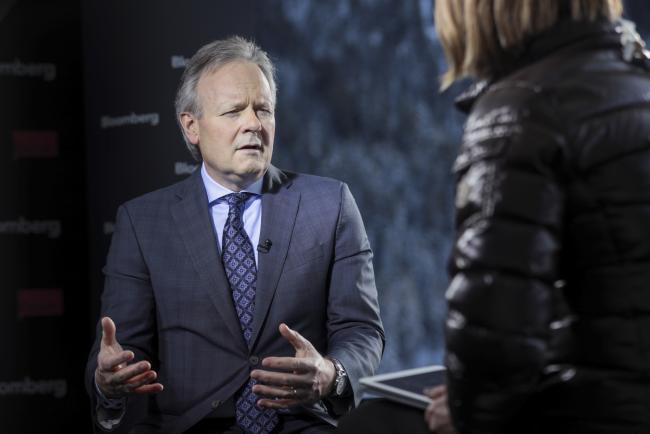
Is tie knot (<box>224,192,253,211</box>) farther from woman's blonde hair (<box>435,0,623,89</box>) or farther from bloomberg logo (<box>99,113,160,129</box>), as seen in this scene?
bloomberg logo (<box>99,113,160,129</box>)

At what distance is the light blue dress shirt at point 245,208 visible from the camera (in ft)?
7.86

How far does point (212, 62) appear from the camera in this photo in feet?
7.98

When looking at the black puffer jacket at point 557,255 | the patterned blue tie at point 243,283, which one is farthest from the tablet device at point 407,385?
the patterned blue tie at point 243,283

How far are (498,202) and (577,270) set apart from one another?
174 millimetres

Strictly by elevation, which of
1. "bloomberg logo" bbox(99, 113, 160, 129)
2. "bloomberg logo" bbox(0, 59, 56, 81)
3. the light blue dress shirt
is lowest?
the light blue dress shirt

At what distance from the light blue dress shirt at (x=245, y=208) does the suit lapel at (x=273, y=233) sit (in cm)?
3

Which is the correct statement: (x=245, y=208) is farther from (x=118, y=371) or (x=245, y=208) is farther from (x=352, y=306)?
(x=118, y=371)

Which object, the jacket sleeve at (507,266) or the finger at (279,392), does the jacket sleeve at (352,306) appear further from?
the jacket sleeve at (507,266)

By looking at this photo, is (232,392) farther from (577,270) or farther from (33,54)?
(33,54)

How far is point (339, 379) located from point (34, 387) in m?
2.34

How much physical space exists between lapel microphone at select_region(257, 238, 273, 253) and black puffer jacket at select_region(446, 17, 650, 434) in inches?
45.2

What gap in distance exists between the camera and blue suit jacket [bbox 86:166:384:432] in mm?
2250

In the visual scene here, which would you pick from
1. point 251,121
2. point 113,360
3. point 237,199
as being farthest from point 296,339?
point 251,121

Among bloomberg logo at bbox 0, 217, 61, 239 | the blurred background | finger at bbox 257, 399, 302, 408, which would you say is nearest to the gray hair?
finger at bbox 257, 399, 302, 408
